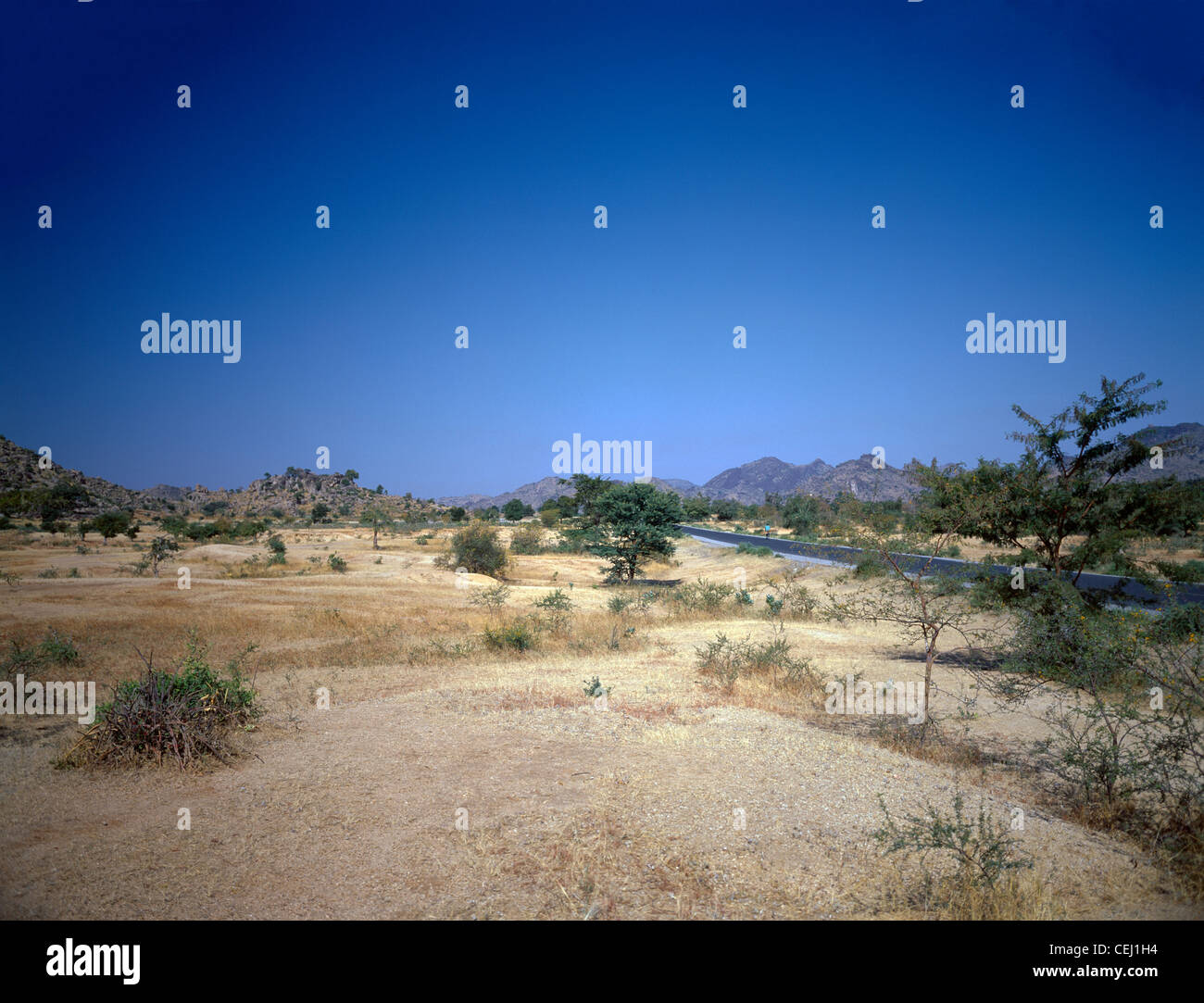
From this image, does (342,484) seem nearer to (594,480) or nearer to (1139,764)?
(594,480)

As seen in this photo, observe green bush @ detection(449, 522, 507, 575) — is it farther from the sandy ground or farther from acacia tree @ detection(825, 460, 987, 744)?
acacia tree @ detection(825, 460, 987, 744)

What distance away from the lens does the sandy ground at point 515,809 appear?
195 inches

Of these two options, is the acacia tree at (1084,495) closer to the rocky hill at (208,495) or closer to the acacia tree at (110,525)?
the acacia tree at (110,525)

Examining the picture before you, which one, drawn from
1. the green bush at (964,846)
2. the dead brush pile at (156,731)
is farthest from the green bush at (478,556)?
the green bush at (964,846)

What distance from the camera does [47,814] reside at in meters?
6.44

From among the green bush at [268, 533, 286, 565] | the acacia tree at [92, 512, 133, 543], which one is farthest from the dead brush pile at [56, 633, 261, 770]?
the acacia tree at [92, 512, 133, 543]

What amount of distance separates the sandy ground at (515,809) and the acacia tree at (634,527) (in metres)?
20.4

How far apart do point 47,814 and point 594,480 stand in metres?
71.1

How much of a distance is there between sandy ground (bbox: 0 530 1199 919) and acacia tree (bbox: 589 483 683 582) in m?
20.4

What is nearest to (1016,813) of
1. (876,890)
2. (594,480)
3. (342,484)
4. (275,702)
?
(876,890)

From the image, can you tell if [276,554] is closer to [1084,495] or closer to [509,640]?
[509,640]

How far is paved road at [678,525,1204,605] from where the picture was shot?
44.8ft

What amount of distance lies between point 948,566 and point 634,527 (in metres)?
15.1
